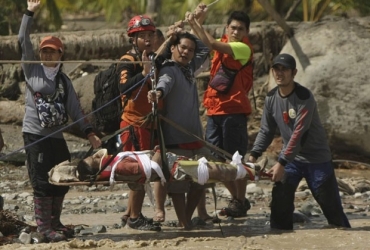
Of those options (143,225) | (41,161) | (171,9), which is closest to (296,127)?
(143,225)

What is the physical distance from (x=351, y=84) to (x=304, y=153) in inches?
219

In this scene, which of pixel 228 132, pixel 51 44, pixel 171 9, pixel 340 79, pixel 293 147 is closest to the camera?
pixel 51 44

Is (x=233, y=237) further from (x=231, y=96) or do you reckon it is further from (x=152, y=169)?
(x=231, y=96)

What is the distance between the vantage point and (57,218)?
9.06m

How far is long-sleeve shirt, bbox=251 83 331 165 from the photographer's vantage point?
8914 mm

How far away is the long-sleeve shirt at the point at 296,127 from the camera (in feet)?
29.2

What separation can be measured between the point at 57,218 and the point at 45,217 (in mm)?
328

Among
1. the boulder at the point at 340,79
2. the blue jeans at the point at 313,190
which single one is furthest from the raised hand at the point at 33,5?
the boulder at the point at 340,79

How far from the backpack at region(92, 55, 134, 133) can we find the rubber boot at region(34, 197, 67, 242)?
101 cm

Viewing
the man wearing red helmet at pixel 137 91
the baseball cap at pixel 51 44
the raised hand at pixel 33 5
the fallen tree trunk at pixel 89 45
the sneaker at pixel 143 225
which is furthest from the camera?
the fallen tree trunk at pixel 89 45

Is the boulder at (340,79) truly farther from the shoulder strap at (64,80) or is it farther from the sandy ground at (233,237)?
the shoulder strap at (64,80)

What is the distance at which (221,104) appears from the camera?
391 inches

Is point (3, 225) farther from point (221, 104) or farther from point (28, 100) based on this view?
point (221, 104)

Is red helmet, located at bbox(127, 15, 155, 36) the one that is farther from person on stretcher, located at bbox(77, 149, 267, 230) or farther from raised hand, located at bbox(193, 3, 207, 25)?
person on stretcher, located at bbox(77, 149, 267, 230)
